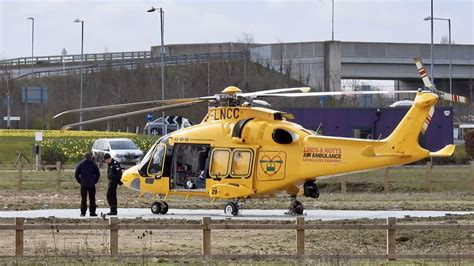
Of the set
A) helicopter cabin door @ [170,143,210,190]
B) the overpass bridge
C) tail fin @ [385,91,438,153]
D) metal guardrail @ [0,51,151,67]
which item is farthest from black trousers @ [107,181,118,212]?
metal guardrail @ [0,51,151,67]

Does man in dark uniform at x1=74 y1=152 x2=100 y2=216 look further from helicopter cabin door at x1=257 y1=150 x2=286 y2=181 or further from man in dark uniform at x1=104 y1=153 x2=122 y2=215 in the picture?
helicopter cabin door at x1=257 y1=150 x2=286 y2=181

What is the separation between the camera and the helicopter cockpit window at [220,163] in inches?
1311

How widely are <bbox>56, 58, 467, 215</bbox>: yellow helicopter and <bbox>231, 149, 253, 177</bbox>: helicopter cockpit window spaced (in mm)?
27

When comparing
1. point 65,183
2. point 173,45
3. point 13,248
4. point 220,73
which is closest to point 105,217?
point 13,248

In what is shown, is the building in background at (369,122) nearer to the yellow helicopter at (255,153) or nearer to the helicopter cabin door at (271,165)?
the yellow helicopter at (255,153)

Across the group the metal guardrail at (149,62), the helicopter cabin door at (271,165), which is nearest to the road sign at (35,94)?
the metal guardrail at (149,62)

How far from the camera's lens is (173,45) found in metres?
110

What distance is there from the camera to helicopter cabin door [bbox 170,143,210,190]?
3369 cm

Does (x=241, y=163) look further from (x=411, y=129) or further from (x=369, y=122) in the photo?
(x=369, y=122)

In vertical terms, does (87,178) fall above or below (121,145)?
below

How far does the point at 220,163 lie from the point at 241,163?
0.61 meters

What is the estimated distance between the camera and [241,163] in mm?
33156

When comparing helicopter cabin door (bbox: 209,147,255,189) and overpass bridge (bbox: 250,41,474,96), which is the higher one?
overpass bridge (bbox: 250,41,474,96)

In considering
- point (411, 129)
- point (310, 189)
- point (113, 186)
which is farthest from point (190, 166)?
point (411, 129)
